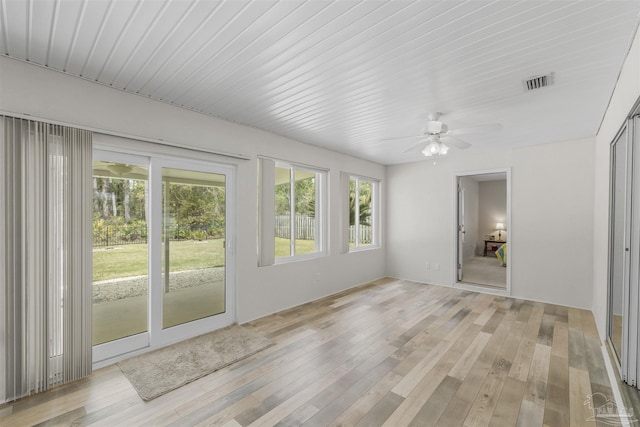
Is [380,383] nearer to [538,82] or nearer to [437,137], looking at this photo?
[437,137]

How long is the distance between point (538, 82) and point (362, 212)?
393 centimetres

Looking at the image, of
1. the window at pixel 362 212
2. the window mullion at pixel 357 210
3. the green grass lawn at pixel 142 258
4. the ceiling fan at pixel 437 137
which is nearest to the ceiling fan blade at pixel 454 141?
the ceiling fan at pixel 437 137

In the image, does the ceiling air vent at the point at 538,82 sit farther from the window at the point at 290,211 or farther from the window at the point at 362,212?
the window at the point at 362,212

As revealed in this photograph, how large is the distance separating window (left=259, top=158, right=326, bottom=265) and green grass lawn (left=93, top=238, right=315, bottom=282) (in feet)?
2.18

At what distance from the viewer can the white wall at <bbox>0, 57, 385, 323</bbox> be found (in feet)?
7.43

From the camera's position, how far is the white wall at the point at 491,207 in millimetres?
9125

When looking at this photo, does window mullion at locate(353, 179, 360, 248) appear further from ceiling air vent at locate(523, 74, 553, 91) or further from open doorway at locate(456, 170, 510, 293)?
open doorway at locate(456, 170, 510, 293)

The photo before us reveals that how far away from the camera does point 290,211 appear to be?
4449 millimetres

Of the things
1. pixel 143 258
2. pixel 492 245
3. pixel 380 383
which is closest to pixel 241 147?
pixel 143 258

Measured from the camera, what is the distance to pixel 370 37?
6.06 ft

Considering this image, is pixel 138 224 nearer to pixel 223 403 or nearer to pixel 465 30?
pixel 223 403

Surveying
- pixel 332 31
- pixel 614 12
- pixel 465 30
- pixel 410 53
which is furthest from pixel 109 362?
pixel 614 12

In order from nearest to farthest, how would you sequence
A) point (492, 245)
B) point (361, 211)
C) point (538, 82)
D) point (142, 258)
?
point (538, 82) → point (142, 258) → point (361, 211) → point (492, 245)

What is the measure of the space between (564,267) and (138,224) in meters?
5.85
